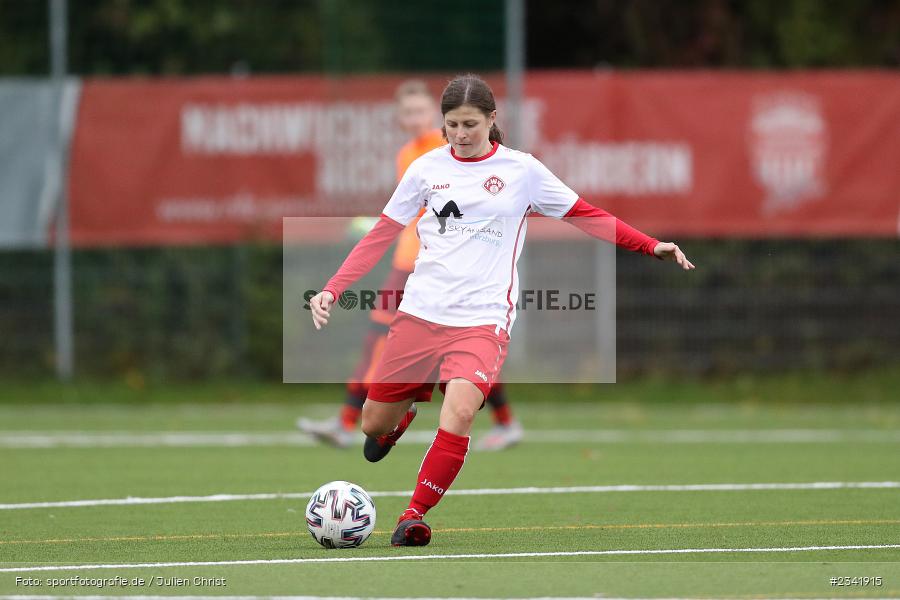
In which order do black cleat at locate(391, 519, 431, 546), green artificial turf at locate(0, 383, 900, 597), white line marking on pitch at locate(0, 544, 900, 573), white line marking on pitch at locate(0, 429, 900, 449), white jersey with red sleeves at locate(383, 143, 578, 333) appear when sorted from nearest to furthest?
1. green artificial turf at locate(0, 383, 900, 597)
2. white line marking on pitch at locate(0, 544, 900, 573)
3. black cleat at locate(391, 519, 431, 546)
4. white jersey with red sleeves at locate(383, 143, 578, 333)
5. white line marking on pitch at locate(0, 429, 900, 449)

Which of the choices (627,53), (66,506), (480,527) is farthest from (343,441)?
(627,53)

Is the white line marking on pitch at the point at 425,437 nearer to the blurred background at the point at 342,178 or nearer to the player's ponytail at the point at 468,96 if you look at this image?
the blurred background at the point at 342,178

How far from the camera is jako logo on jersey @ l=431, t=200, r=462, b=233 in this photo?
808 cm

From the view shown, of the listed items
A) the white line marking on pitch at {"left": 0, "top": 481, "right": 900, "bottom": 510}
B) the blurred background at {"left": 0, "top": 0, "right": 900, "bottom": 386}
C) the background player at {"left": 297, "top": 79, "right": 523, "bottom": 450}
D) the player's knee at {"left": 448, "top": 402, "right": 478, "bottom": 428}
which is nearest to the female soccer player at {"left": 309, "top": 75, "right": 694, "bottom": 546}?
the player's knee at {"left": 448, "top": 402, "right": 478, "bottom": 428}

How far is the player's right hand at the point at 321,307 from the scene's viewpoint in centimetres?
782

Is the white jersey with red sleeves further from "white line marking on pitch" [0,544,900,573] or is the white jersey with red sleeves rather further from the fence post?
the fence post

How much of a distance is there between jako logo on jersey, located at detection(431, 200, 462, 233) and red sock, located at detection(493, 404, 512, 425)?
4782mm

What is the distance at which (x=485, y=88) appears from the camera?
26.4 ft

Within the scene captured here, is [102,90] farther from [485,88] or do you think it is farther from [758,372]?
[485,88]

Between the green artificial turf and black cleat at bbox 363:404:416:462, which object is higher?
black cleat at bbox 363:404:416:462

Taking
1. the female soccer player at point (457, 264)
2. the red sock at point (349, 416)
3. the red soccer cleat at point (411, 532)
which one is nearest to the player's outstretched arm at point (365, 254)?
the female soccer player at point (457, 264)

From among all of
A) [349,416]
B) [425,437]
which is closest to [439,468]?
[349,416]

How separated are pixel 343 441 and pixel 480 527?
4.25m

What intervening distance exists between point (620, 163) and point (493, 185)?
9.78 meters
